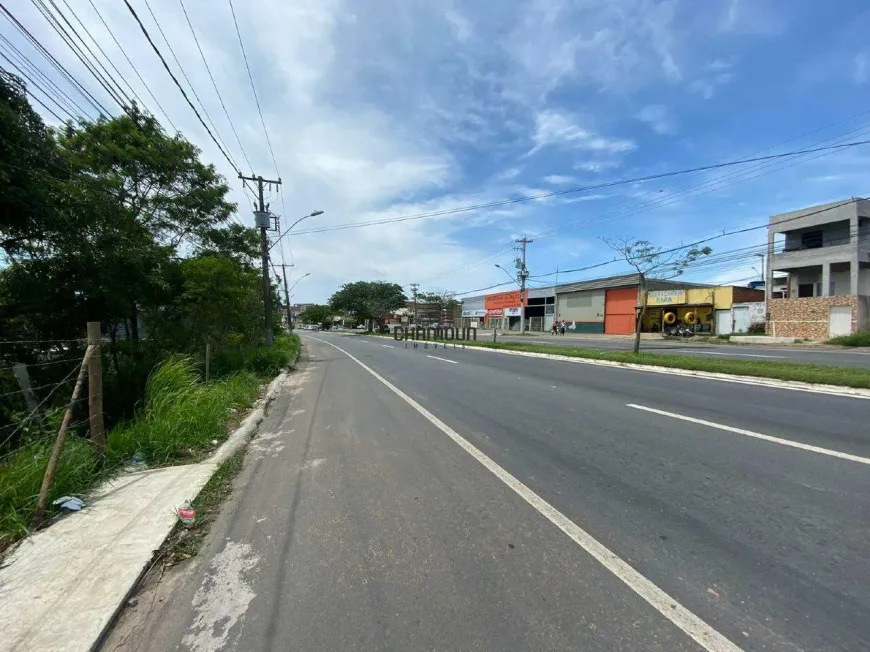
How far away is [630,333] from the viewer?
4362 centimetres

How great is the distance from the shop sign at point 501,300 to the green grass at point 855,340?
39.0 m

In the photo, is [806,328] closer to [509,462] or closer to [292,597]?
[509,462]

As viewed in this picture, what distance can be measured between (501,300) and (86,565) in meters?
64.8

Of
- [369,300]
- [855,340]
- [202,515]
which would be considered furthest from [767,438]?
[369,300]

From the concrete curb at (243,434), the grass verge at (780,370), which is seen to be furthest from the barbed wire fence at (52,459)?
the grass verge at (780,370)

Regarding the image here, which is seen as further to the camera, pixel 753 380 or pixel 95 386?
pixel 753 380

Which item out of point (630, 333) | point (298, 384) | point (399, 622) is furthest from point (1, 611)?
point (630, 333)

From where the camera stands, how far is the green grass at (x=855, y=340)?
946 inches

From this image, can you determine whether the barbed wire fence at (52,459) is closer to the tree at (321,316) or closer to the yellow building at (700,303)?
the yellow building at (700,303)

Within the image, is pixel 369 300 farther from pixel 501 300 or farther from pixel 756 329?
pixel 756 329

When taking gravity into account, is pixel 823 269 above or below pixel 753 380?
above

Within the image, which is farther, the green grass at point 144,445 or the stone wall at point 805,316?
the stone wall at point 805,316

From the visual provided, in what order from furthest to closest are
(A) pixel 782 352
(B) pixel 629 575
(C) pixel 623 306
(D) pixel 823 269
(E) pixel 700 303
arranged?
(C) pixel 623 306, (E) pixel 700 303, (D) pixel 823 269, (A) pixel 782 352, (B) pixel 629 575

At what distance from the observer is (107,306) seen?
32.5 ft
